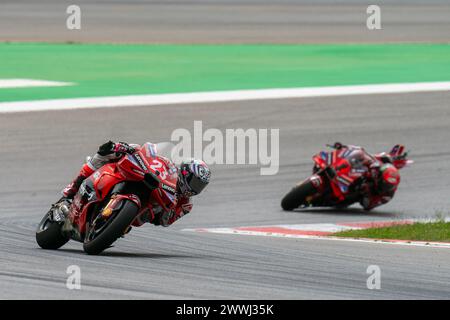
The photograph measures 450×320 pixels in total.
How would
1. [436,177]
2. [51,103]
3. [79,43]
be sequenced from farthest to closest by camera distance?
1. [79,43]
2. [51,103]
3. [436,177]

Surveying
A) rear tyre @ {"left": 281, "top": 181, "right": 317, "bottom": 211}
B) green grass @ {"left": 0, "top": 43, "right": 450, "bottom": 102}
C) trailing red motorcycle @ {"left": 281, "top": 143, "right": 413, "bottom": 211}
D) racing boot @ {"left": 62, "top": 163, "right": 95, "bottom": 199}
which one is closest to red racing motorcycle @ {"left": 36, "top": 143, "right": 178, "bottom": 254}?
racing boot @ {"left": 62, "top": 163, "right": 95, "bottom": 199}

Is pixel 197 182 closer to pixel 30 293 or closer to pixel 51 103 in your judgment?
pixel 30 293

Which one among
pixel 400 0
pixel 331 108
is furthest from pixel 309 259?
pixel 400 0

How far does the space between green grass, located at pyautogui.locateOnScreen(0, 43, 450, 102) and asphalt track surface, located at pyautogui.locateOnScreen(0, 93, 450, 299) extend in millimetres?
2884

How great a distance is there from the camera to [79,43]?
3741 cm

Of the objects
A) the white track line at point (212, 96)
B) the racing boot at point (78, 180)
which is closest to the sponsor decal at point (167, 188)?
the racing boot at point (78, 180)

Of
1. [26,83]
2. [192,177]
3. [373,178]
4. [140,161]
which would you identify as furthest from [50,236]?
[26,83]

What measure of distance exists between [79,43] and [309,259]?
26601mm

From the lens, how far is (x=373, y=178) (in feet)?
64.2

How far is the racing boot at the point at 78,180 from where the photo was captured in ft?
39.2

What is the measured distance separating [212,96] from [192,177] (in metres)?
16.1

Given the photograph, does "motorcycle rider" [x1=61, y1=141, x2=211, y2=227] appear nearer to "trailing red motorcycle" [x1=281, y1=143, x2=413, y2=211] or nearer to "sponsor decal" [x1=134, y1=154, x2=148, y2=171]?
"sponsor decal" [x1=134, y1=154, x2=148, y2=171]

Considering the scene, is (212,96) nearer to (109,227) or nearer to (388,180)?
(388,180)
